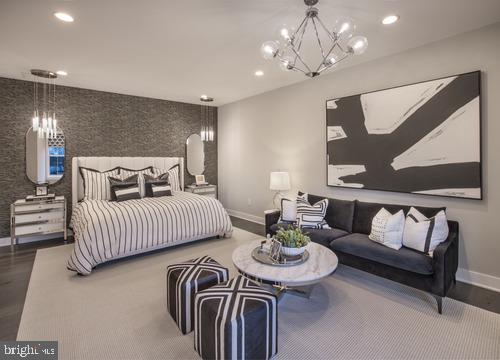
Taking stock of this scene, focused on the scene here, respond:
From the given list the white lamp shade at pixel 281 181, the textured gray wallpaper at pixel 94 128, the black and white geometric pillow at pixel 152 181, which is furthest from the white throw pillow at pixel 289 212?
the textured gray wallpaper at pixel 94 128

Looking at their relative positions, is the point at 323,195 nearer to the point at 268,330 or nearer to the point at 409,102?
the point at 409,102

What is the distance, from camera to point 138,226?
3.66 m

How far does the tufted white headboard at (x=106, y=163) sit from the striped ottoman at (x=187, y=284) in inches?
137

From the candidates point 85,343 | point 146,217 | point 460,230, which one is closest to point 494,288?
point 460,230

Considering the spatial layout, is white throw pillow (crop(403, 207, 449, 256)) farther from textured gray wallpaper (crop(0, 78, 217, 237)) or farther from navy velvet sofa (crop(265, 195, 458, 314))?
textured gray wallpaper (crop(0, 78, 217, 237))

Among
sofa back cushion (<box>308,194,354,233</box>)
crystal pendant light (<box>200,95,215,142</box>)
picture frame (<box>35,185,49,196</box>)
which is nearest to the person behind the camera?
sofa back cushion (<box>308,194,354,233</box>)

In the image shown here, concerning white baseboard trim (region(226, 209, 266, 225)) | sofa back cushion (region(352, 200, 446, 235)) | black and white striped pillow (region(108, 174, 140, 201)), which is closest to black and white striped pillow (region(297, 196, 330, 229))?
sofa back cushion (region(352, 200, 446, 235))

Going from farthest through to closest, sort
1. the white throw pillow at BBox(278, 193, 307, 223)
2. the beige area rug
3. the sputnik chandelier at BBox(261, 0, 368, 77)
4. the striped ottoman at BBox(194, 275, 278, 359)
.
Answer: the white throw pillow at BBox(278, 193, 307, 223) → the sputnik chandelier at BBox(261, 0, 368, 77) → the beige area rug → the striped ottoman at BBox(194, 275, 278, 359)

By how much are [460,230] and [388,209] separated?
0.75 metres

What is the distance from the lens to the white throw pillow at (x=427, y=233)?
262 cm

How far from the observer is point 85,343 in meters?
2.02

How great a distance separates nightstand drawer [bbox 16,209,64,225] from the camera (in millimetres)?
4137

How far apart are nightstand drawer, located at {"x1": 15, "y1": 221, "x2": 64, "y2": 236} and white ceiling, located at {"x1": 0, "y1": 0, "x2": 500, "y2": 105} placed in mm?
2412

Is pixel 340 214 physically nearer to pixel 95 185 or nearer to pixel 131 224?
pixel 131 224
